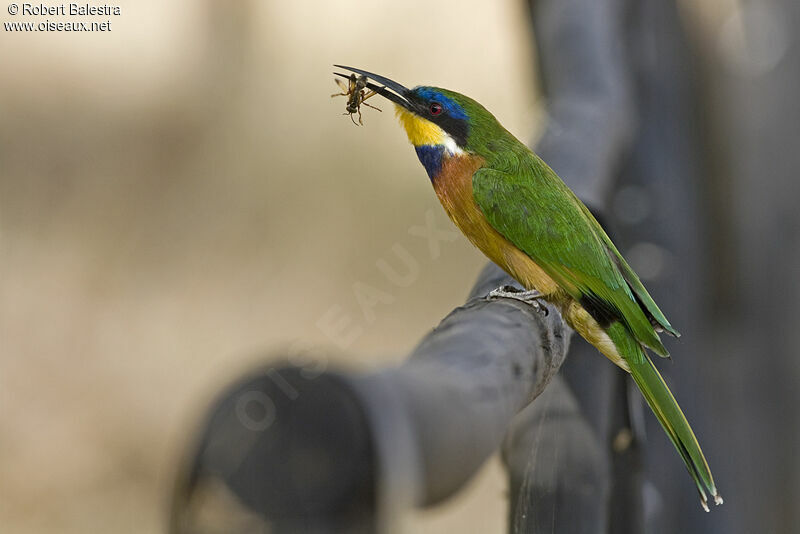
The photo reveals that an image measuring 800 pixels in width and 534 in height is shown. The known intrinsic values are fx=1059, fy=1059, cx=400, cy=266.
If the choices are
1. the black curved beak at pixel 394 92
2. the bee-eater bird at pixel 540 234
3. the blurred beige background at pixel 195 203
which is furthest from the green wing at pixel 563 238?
the blurred beige background at pixel 195 203

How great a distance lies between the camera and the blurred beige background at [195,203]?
11.8 ft

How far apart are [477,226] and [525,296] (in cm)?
25

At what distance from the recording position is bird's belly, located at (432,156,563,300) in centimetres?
108

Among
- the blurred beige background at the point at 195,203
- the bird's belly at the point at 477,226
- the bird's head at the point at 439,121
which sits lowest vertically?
the blurred beige background at the point at 195,203

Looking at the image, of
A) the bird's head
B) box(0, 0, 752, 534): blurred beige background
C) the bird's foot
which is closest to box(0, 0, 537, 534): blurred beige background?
box(0, 0, 752, 534): blurred beige background

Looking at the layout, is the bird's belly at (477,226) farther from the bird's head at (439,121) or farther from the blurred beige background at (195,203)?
the blurred beige background at (195,203)

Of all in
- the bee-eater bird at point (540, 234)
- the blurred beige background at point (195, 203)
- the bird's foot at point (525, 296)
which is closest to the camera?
the bird's foot at point (525, 296)

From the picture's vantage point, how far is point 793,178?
142 cm

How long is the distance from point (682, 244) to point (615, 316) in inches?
18.0

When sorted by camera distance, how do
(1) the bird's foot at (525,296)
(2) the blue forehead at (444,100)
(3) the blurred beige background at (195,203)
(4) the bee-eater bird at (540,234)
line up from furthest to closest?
(3) the blurred beige background at (195,203) < (2) the blue forehead at (444,100) < (4) the bee-eater bird at (540,234) < (1) the bird's foot at (525,296)

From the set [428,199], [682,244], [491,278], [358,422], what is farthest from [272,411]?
[428,199]

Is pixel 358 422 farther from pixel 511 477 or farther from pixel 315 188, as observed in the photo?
pixel 315 188

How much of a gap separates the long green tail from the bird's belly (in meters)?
0.09

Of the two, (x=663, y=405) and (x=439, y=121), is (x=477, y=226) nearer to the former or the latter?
(x=439, y=121)
